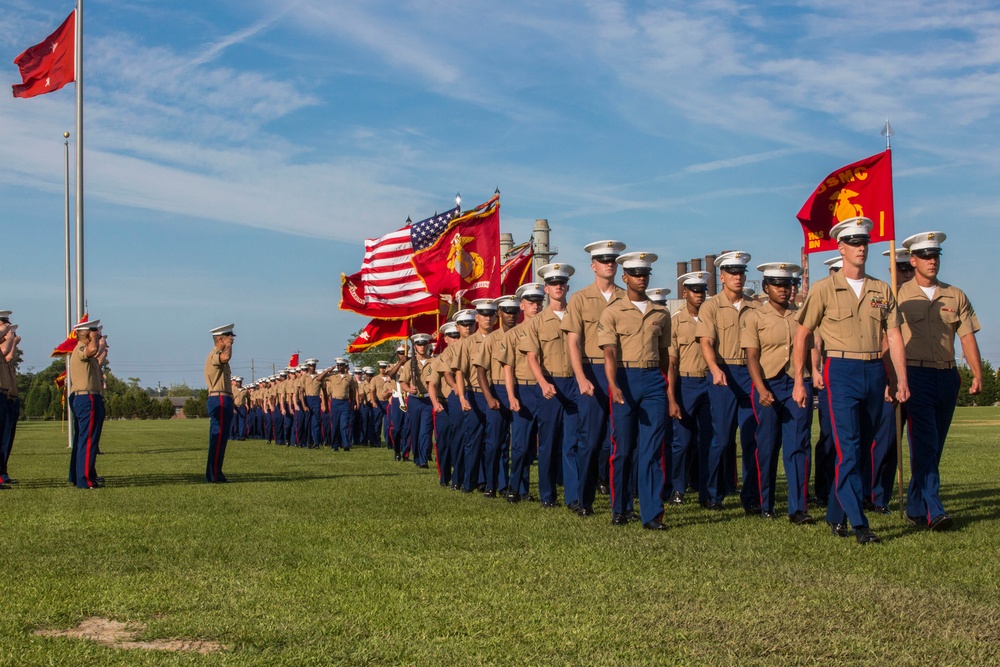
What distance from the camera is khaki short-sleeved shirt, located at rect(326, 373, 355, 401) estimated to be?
30.4m

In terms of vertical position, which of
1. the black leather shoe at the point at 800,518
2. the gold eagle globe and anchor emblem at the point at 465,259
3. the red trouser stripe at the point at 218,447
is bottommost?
the black leather shoe at the point at 800,518

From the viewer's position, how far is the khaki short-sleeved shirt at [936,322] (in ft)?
32.0

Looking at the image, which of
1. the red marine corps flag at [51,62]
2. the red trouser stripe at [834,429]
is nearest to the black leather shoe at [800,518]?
the red trouser stripe at [834,429]

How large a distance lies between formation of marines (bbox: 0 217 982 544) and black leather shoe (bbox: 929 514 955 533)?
2cm

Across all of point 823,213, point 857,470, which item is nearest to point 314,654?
point 857,470

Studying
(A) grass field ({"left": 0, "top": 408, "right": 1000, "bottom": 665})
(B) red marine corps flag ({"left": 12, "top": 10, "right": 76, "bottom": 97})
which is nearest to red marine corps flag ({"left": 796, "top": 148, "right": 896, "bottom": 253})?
(A) grass field ({"left": 0, "top": 408, "right": 1000, "bottom": 665})

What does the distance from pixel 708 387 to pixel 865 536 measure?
364 centimetres

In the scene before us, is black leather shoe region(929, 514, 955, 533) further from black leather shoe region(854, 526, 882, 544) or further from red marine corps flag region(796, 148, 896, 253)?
red marine corps flag region(796, 148, 896, 253)

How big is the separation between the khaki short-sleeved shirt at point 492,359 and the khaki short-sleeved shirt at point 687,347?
1.80 meters

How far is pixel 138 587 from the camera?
7.07 m

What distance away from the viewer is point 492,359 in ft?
44.6

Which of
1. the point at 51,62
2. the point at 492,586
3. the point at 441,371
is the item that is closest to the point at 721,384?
the point at 441,371

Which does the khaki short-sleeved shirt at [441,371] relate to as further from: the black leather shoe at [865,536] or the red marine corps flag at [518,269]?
the red marine corps flag at [518,269]

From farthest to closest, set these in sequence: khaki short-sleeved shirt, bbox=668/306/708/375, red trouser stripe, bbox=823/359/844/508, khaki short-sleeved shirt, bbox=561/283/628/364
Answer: khaki short-sleeved shirt, bbox=668/306/708/375 → khaki short-sleeved shirt, bbox=561/283/628/364 → red trouser stripe, bbox=823/359/844/508
